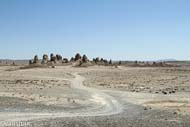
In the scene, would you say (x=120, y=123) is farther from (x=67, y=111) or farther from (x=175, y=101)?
(x=175, y=101)

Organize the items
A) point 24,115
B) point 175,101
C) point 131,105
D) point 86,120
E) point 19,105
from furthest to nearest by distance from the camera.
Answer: point 175,101 → point 131,105 → point 19,105 → point 24,115 → point 86,120

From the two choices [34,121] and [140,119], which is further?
[140,119]

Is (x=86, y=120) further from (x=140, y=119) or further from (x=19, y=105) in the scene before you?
(x=19, y=105)

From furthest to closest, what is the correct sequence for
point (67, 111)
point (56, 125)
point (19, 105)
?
point (19, 105) → point (67, 111) → point (56, 125)

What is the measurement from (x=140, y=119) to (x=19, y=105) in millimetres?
10421

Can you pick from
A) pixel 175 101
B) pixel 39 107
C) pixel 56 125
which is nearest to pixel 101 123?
pixel 56 125

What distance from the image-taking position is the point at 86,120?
923 inches

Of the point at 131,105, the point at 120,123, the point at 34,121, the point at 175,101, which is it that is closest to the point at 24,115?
the point at 34,121

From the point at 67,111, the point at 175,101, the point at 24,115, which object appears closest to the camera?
the point at 24,115

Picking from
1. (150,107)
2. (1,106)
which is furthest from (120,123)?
(1,106)

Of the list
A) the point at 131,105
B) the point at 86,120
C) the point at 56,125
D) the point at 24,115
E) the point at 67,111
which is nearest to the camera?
the point at 56,125

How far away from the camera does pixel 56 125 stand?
21656mm

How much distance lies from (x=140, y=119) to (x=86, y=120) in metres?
3.43

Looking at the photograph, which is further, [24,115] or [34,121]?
[24,115]
